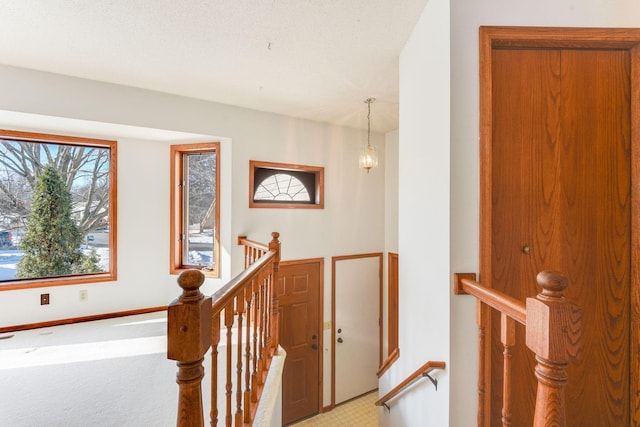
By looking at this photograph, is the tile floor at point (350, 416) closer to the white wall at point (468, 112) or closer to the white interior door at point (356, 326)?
the white interior door at point (356, 326)

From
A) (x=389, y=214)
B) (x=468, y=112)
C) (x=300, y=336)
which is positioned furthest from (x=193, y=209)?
(x=468, y=112)

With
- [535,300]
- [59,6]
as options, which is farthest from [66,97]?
[535,300]

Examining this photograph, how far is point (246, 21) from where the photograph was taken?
6.04 ft

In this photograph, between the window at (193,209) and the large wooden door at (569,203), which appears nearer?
the large wooden door at (569,203)

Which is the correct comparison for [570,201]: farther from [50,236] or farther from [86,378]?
[50,236]

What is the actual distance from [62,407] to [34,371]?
0.62 meters

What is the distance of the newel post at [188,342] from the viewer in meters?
0.78

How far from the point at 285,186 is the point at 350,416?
3220 millimetres

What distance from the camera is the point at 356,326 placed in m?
4.15

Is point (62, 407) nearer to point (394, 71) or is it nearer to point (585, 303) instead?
point (585, 303)

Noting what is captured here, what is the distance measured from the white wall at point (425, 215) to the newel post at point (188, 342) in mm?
1156

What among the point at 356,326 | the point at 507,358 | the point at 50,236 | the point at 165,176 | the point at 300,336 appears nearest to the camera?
the point at 507,358

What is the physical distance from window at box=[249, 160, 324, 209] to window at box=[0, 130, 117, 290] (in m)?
1.55

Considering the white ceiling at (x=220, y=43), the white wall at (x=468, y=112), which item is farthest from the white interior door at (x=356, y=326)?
the white wall at (x=468, y=112)
